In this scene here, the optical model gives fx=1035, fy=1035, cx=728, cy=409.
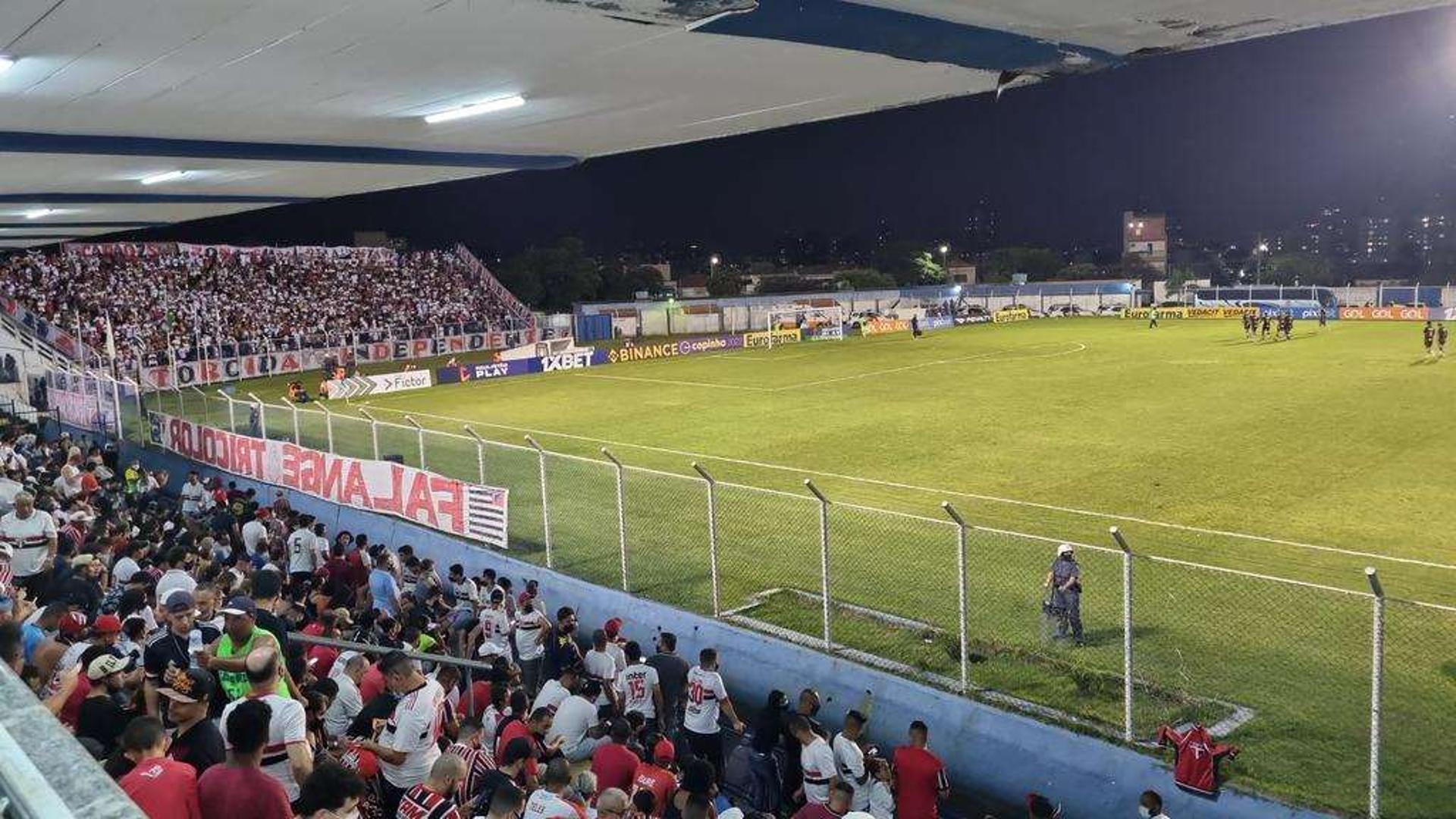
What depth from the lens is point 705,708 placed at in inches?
367

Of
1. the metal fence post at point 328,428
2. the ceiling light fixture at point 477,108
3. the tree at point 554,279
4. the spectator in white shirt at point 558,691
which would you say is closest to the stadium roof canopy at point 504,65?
the ceiling light fixture at point 477,108

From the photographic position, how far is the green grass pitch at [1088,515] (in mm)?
10312

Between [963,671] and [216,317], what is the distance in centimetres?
5037

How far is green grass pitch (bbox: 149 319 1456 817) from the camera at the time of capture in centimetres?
1031

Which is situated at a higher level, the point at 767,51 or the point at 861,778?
the point at 767,51

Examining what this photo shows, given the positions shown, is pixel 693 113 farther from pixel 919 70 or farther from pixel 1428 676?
pixel 1428 676

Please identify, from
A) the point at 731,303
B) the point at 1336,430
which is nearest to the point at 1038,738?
the point at 1336,430

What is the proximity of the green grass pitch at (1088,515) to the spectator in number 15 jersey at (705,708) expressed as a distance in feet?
9.66

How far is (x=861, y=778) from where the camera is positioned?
8.00 m

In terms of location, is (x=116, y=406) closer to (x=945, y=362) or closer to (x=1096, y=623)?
(x=1096, y=623)

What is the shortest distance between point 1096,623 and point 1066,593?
1054mm

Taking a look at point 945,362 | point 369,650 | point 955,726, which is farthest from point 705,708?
point 945,362

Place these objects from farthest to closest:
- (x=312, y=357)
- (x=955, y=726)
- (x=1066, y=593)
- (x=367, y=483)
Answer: (x=312, y=357) → (x=367, y=483) → (x=1066, y=593) → (x=955, y=726)

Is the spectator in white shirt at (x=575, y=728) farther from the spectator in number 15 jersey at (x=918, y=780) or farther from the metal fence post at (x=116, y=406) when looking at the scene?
the metal fence post at (x=116, y=406)
